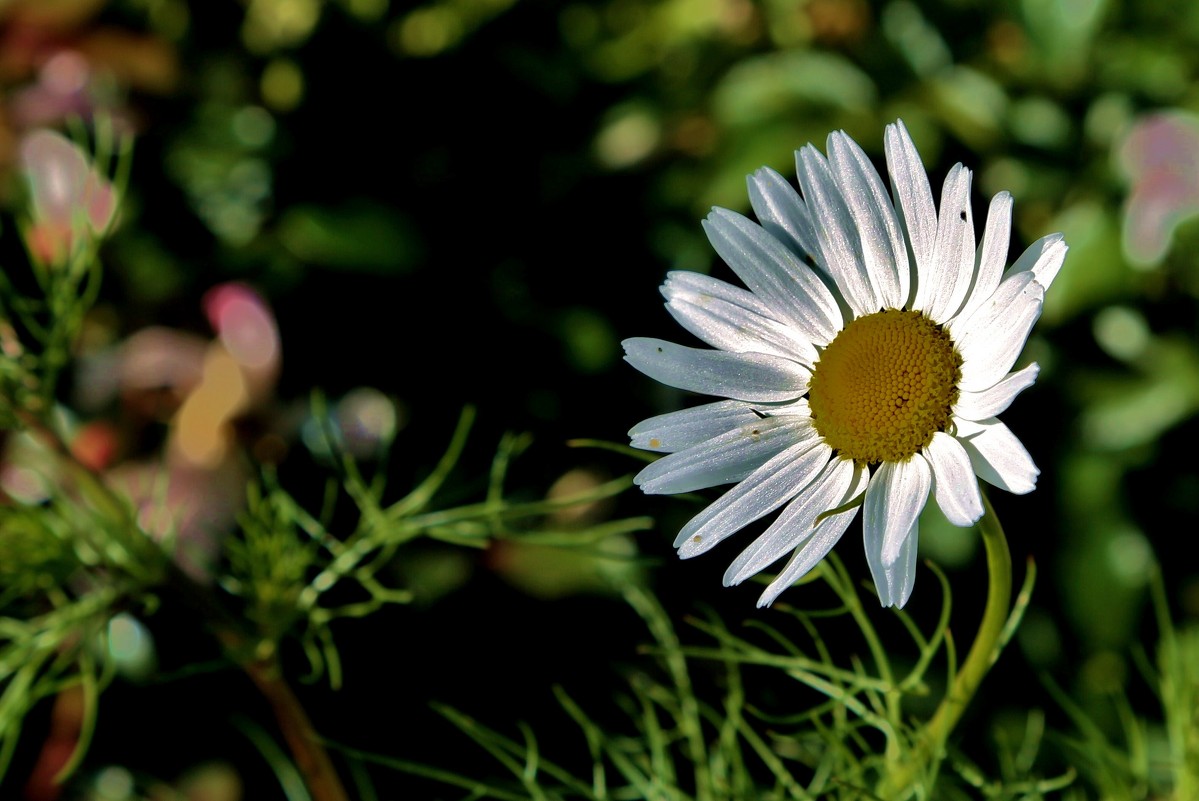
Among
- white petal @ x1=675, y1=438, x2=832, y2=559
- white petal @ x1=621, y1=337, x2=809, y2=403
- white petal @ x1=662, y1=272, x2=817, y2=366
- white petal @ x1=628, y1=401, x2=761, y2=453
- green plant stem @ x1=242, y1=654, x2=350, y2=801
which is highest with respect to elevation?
white petal @ x1=662, y1=272, x2=817, y2=366

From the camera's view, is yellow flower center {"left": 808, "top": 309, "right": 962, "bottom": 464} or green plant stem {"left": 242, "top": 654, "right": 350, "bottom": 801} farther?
green plant stem {"left": 242, "top": 654, "right": 350, "bottom": 801}

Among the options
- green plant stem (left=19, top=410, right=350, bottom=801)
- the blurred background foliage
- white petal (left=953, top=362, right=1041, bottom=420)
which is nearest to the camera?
white petal (left=953, top=362, right=1041, bottom=420)

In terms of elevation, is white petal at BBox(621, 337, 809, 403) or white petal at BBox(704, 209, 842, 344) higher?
white petal at BBox(704, 209, 842, 344)

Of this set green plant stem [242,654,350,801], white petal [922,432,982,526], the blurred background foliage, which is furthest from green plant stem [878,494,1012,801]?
the blurred background foliage

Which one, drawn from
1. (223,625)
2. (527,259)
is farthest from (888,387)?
(527,259)

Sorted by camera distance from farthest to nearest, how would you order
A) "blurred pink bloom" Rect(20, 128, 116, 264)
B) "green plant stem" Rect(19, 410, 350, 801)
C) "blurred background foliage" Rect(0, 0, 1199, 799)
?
"blurred background foliage" Rect(0, 0, 1199, 799)
"blurred pink bloom" Rect(20, 128, 116, 264)
"green plant stem" Rect(19, 410, 350, 801)

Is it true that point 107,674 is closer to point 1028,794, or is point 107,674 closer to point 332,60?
point 1028,794

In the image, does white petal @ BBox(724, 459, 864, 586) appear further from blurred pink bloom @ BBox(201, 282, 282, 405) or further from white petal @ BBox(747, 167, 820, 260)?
blurred pink bloom @ BBox(201, 282, 282, 405)
